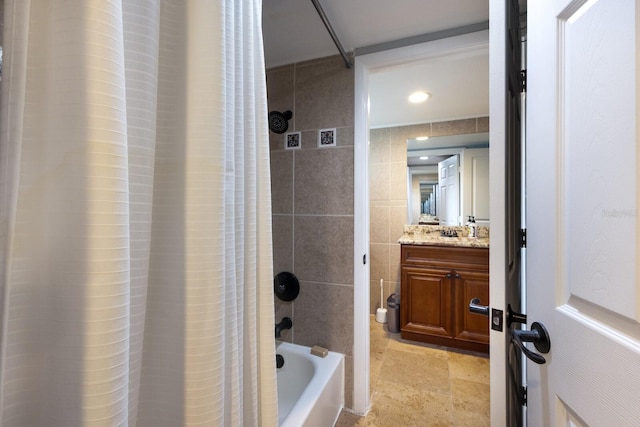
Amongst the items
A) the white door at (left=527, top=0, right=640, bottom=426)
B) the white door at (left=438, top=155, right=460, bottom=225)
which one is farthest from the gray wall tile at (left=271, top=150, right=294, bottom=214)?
the white door at (left=438, top=155, right=460, bottom=225)

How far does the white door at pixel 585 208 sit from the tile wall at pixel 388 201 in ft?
6.89

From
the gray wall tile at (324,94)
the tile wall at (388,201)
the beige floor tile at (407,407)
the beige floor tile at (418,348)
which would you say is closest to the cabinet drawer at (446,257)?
the tile wall at (388,201)

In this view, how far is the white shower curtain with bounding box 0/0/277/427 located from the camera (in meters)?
0.31

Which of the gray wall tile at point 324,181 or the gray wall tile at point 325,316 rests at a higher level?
the gray wall tile at point 324,181

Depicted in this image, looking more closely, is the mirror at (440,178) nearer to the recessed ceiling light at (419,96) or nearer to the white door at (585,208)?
the recessed ceiling light at (419,96)

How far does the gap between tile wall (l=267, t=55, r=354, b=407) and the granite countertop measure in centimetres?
108

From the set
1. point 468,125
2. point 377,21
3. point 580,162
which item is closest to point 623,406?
point 580,162

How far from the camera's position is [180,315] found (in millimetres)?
456

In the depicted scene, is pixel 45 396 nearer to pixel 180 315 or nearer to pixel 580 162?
pixel 180 315

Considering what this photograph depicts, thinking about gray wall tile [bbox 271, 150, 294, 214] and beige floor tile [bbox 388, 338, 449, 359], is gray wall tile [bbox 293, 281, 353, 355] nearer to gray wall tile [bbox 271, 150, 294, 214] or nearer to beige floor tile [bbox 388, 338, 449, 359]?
gray wall tile [bbox 271, 150, 294, 214]

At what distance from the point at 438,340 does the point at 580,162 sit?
217cm

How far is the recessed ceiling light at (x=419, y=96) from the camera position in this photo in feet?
6.77

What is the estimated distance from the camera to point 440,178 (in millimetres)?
2750

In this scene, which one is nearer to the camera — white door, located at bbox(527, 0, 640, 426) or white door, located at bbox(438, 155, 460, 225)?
white door, located at bbox(527, 0, 640, 426)
